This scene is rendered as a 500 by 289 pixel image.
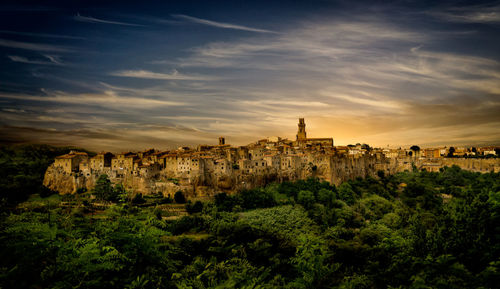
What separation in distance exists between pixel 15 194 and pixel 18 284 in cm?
3957

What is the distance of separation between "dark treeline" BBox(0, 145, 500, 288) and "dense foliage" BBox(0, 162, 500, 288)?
0.03 m

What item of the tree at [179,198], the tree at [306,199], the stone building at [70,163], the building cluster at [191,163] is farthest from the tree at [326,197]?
the stone building at [70,163]

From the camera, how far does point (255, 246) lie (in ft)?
68.1

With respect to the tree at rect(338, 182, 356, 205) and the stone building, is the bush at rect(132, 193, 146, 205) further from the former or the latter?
the tree at rect(338, 182, 356, 205)

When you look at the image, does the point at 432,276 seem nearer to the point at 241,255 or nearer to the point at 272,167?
the point at 241,255

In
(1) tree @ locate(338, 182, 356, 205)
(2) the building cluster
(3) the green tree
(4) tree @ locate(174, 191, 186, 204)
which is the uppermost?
(2) the building cluster

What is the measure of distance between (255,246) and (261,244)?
1.05 metres

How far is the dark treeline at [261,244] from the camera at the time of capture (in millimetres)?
4699

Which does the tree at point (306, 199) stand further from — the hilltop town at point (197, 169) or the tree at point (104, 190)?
the tree at point (104, 190)

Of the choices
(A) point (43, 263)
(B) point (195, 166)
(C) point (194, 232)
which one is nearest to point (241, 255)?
(C) point (194, 232)

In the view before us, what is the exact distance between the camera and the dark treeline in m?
4.70

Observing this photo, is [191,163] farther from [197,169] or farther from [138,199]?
[138,199]

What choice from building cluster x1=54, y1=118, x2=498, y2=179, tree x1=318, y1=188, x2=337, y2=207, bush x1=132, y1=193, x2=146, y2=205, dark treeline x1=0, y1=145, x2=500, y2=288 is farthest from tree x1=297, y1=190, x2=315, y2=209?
bush x1=132, y1=193, x2=146, y2=205

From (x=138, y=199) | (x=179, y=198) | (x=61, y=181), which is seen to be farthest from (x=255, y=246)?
(x=61, y=181)
